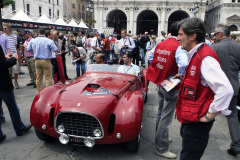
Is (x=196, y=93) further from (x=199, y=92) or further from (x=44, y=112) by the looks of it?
(x=44, y=112)

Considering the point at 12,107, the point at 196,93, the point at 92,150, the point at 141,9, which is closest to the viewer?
the point at 196,93

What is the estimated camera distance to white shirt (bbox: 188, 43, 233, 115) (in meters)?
1.65

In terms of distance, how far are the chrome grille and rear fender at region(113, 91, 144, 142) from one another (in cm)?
31

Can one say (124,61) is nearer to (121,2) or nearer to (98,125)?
(98,125)

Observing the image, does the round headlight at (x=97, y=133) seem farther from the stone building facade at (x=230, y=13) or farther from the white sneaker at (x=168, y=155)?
the stone building facade at (x=230, y=13)

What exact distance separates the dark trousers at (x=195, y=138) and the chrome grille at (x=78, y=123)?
132 centimetres

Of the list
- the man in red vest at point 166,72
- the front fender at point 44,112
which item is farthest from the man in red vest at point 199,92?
the front fender at point 44,112

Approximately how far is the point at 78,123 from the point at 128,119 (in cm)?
76

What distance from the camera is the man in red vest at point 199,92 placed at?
1684 millimetres

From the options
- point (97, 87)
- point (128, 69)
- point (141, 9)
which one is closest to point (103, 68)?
point (128, 69)

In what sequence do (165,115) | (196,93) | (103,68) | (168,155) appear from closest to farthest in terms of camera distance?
(196,93) → (165,115) → (168,155) → (103,68)

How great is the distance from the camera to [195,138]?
1.93 metres

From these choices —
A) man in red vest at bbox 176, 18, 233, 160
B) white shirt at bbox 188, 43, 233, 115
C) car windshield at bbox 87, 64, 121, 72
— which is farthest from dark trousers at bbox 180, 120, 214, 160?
car windshield at bbox 87, 64, 121, 72

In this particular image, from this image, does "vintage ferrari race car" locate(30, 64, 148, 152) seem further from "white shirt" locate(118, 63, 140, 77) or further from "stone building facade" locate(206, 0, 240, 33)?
"stone building facade" locate(206, 0, 240, 33)
